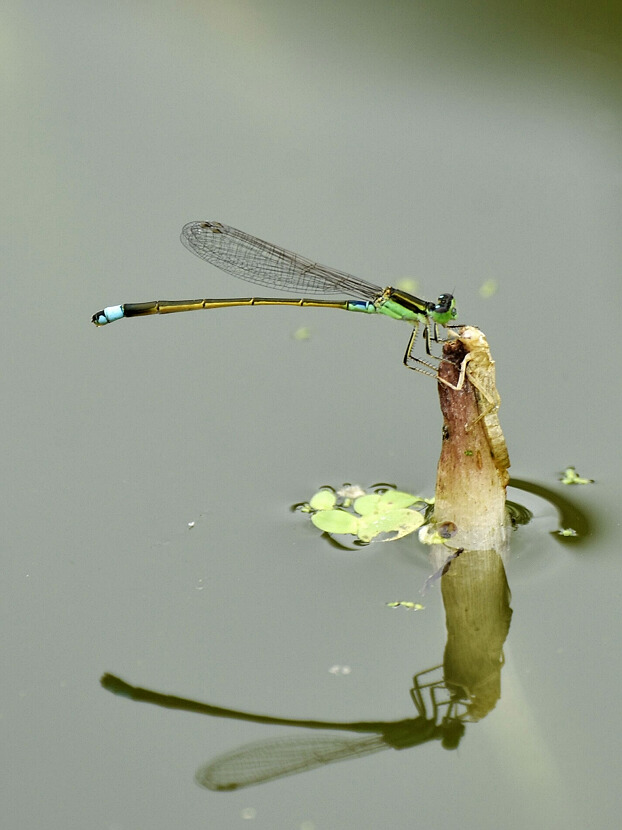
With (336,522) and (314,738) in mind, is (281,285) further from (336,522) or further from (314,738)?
(314,738)

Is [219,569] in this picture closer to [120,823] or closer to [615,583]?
[120,823]

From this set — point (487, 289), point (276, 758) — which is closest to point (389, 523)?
point (276, 758)

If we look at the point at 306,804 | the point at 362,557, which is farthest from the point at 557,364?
the point at 306,804

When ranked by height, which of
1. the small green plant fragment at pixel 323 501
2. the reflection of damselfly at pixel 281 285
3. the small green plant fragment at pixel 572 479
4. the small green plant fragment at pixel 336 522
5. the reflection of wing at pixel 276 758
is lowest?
the reflection of wing at pixel 276 758

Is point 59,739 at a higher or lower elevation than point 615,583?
lower

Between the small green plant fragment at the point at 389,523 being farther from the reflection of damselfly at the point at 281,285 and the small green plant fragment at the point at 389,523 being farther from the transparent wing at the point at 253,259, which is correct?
the transparent wing at the point at 253,259

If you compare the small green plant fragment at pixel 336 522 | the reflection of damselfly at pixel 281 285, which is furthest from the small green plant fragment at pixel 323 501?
the reflection of damselfly at pixel 281 285

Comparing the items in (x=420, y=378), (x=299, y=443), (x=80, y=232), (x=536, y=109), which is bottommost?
(x=299, y=443)
